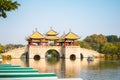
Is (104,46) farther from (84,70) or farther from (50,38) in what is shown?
(84,70)

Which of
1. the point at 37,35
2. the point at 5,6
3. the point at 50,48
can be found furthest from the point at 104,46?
the point at 5,6

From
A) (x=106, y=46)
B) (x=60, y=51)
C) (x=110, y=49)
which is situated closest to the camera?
(x=60, y=51)

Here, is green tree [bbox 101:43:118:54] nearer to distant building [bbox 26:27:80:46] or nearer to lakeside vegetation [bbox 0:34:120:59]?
lakeside vegetation [bbox 0:34:120:59]

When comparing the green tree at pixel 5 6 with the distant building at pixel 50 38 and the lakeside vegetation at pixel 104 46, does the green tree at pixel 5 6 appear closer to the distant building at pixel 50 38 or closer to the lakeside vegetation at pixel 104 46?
the lakeside vegetation at pixel 104 46

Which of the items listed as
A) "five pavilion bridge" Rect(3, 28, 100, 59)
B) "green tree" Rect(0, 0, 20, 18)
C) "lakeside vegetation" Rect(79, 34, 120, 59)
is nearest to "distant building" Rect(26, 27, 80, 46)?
"five pavilion bridge" Rect(3, 28, 100, 59)

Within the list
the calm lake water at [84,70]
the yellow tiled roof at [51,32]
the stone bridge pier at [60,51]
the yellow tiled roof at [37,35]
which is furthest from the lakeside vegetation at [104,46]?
the calm lake water at [84,70]

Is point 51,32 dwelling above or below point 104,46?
above

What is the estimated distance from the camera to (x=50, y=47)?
218 feet

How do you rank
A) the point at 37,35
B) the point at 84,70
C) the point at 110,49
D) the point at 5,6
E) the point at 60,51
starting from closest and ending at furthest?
the point at 5,6
the point at 84,70
the point at 37,35
the point at 60,51
the point at 110,49

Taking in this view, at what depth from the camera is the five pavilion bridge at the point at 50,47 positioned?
210 ft

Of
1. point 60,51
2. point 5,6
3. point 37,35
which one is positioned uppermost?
point 37,35

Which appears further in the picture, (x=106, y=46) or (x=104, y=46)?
(x=104, y=46)

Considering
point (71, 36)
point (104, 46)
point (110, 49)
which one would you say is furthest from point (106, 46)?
point (71, 36)

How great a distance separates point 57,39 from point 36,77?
5270 cm
